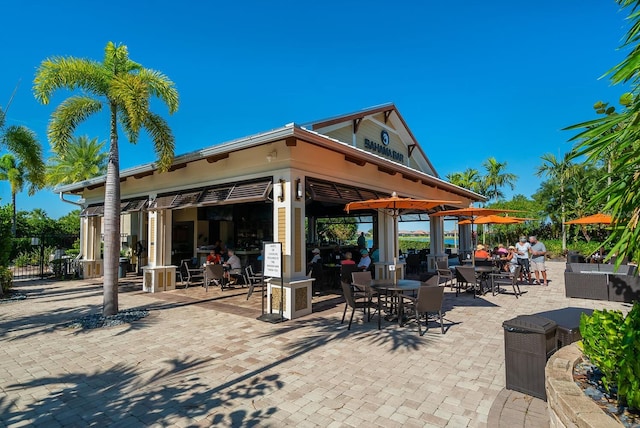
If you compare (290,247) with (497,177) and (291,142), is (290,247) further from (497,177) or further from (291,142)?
(497,177)

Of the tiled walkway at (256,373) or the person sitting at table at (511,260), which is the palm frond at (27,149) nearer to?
the tiled walkway at (256,373)

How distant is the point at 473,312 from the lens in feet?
23.3

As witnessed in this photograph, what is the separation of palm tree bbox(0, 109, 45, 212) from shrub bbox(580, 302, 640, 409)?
42.3 ft

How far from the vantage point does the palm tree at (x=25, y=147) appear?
30.4ft

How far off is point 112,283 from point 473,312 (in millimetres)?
7613

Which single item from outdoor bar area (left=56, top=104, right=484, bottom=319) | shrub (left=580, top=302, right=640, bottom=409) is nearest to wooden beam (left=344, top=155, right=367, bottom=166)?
outdoor bar area (left=56, top=104, right=484, bottom=319)

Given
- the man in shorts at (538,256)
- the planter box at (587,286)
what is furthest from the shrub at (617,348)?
the man in shorts at (538,256)

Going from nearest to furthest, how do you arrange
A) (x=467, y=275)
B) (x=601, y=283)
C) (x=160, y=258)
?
(x=601, y=283) → (x=467, y=275) → (x=160, y=258)

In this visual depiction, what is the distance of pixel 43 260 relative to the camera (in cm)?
1588

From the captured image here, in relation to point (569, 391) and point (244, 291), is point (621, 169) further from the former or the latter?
point (244, 291)

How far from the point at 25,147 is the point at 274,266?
28.3ft

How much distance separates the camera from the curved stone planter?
6.39 feet

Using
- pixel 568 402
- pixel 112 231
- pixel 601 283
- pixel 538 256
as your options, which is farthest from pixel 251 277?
pixel 538 256

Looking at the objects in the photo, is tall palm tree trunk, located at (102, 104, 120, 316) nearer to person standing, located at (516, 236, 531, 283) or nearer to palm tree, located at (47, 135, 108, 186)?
person standing, located at (516, 236, 531, 283)
